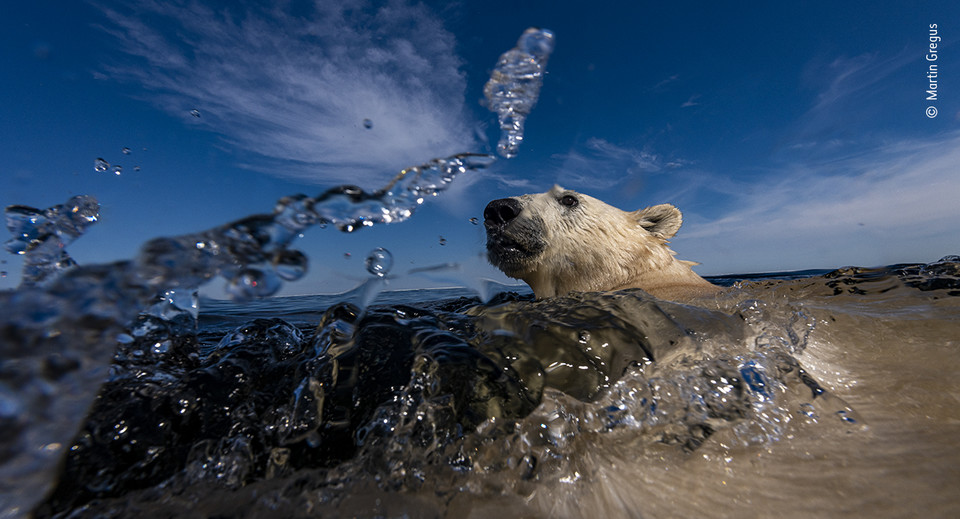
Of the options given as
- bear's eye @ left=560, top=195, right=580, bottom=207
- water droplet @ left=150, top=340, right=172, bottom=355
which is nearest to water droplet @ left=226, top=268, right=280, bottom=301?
water droplet @ left=150, top=340, right=172, bottom=355

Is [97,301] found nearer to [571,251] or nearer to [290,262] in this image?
[290,262]

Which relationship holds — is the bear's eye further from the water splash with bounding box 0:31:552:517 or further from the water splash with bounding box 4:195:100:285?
the water splash with bounding box 4:195:100:285

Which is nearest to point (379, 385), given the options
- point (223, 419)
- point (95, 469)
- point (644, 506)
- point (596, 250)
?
point (223, 419)

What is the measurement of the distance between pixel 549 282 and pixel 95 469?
3.50 meters

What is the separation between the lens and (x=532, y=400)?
1.33 metres

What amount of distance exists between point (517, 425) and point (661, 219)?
380 centimetres

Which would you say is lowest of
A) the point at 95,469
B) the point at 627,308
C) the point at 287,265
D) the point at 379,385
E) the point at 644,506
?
the point at 644,506

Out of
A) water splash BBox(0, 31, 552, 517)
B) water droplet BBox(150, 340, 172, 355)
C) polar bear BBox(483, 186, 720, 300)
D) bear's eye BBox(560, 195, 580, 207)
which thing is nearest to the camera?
water splash BBox(0, 31, 552, 517)

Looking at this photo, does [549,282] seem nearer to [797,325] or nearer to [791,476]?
[797,325]

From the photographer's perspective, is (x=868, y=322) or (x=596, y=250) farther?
(x=596, y=250)

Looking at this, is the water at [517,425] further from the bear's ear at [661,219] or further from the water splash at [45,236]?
the bear's ear at [661,219]

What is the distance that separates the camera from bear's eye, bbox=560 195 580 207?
13.8 feet

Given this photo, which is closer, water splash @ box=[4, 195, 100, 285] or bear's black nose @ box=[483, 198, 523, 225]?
water splash @ box=[4, 195, 100, 285]

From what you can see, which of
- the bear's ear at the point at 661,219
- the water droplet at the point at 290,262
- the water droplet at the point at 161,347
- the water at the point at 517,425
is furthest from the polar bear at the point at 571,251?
the water droplet at the point at 161,347
